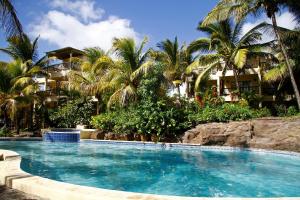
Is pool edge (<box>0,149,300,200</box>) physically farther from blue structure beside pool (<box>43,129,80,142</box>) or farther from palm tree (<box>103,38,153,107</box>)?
blue structure beside pool (<box>43,129,80,142</box>)

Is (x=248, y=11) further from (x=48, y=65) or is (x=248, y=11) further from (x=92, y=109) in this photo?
(x=48, y=65)

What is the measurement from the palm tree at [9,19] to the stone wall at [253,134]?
10.3m

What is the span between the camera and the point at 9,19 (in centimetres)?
906

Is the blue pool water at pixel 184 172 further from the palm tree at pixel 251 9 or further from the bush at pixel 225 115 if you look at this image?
the palm tree at pixel 251 9

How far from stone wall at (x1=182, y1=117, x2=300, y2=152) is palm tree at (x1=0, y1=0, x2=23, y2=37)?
10265 millimetres

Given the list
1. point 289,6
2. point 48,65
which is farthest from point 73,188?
point 48,65

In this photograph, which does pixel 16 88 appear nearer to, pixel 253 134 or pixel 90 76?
pixel 90 76

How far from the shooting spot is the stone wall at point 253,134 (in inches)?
552

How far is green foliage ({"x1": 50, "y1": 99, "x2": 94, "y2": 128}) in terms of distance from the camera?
2441 centimetres

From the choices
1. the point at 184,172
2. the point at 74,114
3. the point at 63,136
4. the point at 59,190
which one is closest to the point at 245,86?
the point at 74,114

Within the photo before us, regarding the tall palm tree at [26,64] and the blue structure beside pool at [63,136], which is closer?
the blue structure beside pool at [63,136]

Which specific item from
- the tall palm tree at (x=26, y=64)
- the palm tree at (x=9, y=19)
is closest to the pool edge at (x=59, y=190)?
the palm tree at (x=9, y=19)

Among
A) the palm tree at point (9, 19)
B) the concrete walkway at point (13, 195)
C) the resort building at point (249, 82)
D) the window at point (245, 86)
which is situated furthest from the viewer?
the window at point (245, 86)

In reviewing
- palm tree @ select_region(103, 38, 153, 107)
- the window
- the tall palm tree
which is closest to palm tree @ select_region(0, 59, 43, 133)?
the tall palm tree
